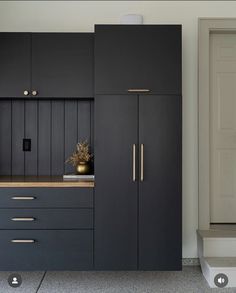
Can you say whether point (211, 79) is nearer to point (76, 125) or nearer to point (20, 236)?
point (76, 125)

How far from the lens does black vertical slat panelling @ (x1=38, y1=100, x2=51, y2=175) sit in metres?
3.31

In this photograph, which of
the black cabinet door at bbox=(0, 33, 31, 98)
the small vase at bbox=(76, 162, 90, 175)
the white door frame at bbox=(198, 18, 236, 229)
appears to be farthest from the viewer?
the white door frame at bbox=(198, 18, 236, 229)

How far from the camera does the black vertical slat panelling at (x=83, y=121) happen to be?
10.9ft

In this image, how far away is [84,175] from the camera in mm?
3016

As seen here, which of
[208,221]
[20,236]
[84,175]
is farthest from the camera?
[208,221]

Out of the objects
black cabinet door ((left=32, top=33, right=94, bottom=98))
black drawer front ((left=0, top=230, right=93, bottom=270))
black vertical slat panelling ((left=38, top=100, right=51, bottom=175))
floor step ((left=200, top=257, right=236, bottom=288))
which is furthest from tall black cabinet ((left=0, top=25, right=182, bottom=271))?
black vertical slat panelling ((left=38, top=100, right=51, bottom=175))

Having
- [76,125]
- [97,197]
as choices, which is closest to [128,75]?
[76,125]

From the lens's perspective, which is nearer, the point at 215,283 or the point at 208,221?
the point at 215,283

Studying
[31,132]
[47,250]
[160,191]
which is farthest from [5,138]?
[160,191]

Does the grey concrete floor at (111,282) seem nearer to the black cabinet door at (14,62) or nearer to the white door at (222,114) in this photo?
the white door at (222,114)

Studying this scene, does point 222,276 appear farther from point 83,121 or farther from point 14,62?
point 14,62

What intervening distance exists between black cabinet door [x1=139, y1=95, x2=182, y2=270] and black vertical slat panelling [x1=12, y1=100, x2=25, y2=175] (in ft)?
4.06

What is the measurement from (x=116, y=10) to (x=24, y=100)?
1252mm

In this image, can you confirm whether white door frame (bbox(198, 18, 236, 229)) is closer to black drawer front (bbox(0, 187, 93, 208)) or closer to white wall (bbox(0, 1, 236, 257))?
white wall (bbox(0, 1, 236, 257))
